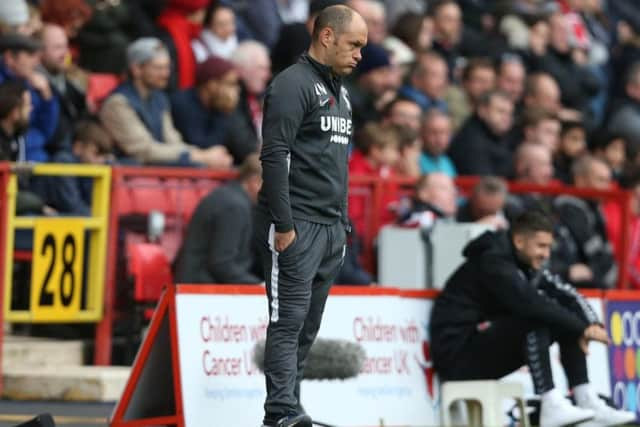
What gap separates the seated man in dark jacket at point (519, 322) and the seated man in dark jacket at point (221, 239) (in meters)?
1.73

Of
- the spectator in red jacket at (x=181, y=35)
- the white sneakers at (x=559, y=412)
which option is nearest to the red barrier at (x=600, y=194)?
the spectator in red jacket at (x=181, y=35)

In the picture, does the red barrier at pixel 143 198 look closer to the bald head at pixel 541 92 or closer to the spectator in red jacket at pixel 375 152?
the spectator in red jacket at pixel 375 152

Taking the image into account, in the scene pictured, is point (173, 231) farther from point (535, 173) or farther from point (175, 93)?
point (535, 173)

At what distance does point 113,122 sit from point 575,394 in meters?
4.96

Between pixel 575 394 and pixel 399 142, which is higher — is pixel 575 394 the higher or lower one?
the lower one

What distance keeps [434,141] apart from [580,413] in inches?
236

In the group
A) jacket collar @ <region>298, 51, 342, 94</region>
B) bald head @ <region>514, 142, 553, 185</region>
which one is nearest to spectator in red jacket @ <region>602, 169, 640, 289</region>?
bald head @ <region>514, 142, 553, 185</region>

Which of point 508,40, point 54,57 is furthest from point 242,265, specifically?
point 508,40

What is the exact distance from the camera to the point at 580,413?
10.4m

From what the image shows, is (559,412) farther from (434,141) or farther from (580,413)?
(434,141)

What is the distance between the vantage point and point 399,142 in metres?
15.2

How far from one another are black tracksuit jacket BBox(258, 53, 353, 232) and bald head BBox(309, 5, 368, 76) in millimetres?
77

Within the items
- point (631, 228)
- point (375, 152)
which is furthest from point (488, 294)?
point (631, 228)

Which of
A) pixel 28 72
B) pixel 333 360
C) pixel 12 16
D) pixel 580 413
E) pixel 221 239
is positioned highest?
Result: pixel 12 16
